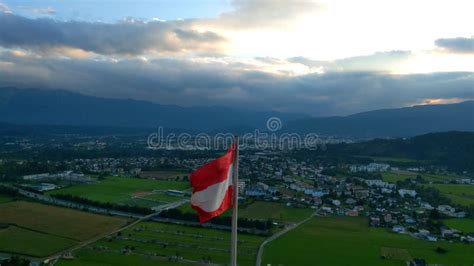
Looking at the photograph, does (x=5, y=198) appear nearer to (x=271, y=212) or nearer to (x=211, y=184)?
(x=271, y=212)

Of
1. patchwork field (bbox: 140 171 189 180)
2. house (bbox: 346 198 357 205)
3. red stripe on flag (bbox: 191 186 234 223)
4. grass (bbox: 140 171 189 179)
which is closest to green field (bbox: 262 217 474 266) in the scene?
house (bbox: 346 198 357 205)

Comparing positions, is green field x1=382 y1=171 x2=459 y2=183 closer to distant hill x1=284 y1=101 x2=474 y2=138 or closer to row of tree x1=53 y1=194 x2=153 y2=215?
row of tree x1=53 y1=194 x2=153 y2=215

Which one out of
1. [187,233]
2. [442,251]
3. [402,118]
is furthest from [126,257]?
[402,118]

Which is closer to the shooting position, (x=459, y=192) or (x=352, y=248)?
(x=352, y=248)

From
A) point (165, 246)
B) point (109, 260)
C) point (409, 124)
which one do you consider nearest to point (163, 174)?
point (165, 246)

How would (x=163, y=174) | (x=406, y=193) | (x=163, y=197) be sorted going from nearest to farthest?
(x=163, y=197)
(x=406, y=193)
(x=163, y=174)

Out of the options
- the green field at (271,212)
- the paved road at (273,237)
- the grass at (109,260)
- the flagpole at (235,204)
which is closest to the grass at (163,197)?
the green field at (271,212)

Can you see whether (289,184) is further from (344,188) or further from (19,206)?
(19,206)
